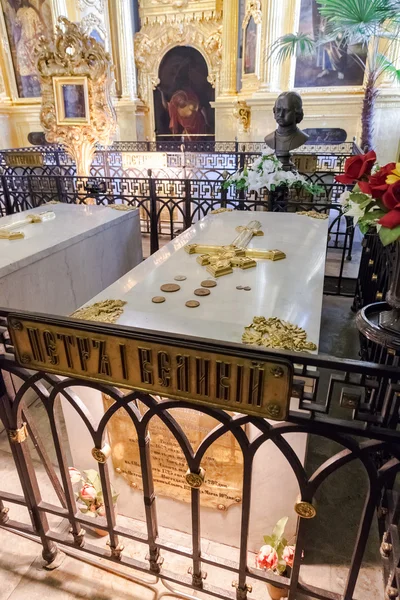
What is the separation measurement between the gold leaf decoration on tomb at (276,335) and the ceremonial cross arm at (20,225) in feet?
7.15

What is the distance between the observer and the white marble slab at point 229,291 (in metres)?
1.65

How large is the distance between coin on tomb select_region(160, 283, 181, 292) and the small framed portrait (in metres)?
5.62

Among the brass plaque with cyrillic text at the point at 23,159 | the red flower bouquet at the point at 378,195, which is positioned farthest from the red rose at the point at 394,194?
the brass plaque with cyrillic text at the point at 23,159

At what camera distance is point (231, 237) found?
9.67 feet

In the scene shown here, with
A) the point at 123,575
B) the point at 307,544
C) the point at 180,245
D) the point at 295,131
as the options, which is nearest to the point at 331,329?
the point at 180,245

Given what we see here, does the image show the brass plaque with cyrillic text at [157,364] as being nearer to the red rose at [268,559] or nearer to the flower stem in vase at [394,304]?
the flower stem in vase at [394,304]

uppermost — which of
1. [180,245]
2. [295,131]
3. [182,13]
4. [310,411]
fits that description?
[182,13]

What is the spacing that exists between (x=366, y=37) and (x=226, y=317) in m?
9.07

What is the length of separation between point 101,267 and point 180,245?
1.01 metres

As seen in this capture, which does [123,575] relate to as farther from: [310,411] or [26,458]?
[310,411]

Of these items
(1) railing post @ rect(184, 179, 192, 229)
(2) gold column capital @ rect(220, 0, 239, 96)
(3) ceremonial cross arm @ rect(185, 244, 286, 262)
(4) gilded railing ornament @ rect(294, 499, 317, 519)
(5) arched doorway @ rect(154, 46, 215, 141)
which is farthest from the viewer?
(5) arched doorway @ rect(154, 46, 215, 141)

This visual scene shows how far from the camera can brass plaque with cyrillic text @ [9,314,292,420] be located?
0.86m

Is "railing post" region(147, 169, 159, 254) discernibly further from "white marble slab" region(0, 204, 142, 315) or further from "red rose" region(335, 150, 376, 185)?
"red rose" region(335, 150, 376, 185)

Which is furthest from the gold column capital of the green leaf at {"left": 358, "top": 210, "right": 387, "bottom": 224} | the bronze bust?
the green leaf at {"left": 358, "top": 210, "right": 387, "bottom": 224}
